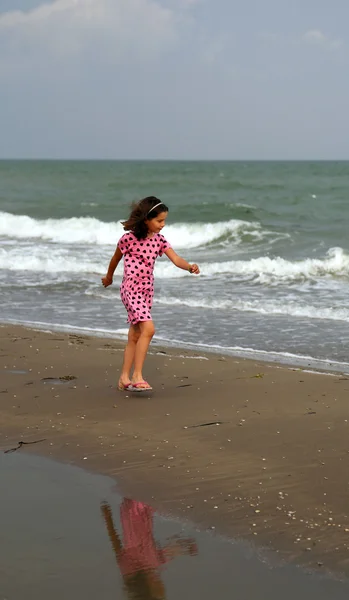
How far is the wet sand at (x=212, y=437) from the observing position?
366cm

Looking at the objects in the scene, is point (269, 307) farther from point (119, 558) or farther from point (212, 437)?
point (119, 558)

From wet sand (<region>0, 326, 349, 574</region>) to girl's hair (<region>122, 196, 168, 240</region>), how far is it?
1.16 metres

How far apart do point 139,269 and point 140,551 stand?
291 cm

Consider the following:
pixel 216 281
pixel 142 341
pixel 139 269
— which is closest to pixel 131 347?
pixel 142 341

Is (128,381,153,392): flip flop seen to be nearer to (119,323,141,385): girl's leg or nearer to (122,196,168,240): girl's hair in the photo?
(119,323,141,385): girl's leg

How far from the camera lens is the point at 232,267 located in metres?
15.2

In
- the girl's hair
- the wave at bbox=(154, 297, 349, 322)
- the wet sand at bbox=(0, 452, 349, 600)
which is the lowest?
the wet sand at bbox=(0, 452, 349, 600)

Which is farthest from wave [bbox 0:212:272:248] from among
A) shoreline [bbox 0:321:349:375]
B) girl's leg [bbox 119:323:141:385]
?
girl's leg [bbox 119:323:141:385]

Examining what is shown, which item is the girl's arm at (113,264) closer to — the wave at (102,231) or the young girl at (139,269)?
the young girl at (139,269)

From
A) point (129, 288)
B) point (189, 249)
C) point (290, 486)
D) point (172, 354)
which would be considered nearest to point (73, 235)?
point (189, 249)

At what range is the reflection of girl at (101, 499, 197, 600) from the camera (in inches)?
117

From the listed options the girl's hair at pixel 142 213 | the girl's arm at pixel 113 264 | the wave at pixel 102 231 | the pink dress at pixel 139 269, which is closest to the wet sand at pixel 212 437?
the pink dress at pixel 139 269

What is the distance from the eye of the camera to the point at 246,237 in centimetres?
2166

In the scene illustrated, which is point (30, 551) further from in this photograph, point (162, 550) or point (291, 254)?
point (291, 254)
